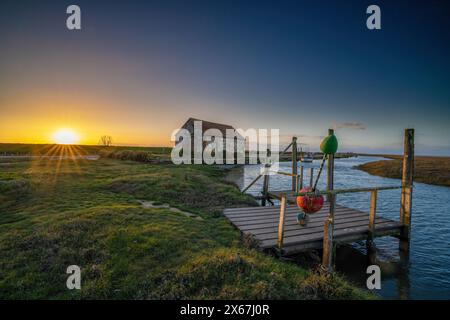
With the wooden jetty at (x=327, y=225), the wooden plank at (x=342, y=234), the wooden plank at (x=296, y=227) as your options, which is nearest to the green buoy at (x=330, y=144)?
the wooden jetty at (x=327, y=225)

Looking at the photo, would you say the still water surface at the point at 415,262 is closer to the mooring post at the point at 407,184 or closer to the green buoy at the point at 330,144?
the mooring post at the point at 407,184

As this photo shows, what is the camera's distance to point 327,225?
5.96m

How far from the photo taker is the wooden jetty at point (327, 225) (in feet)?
20.1

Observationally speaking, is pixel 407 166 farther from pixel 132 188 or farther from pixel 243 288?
pixel 132 188

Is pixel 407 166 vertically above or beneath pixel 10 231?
above

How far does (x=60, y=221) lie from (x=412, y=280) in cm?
1202

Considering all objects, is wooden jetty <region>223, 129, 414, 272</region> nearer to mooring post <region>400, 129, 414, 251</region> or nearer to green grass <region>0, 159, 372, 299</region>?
mooring post <region>400, 129, 414, 251</region>

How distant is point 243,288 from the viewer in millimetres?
3822

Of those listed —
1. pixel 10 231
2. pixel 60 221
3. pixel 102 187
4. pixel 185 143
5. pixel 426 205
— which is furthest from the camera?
pixel 185 143

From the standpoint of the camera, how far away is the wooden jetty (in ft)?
20.1

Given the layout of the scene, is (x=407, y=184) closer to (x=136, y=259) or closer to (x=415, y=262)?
(x=415, y=262)

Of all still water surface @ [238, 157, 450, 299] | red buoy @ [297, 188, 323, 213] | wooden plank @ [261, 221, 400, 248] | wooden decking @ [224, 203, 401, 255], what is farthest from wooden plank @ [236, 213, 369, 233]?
still water surface @ [238, 157, 450, 299]

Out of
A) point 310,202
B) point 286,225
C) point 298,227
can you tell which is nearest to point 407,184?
point 310,202
